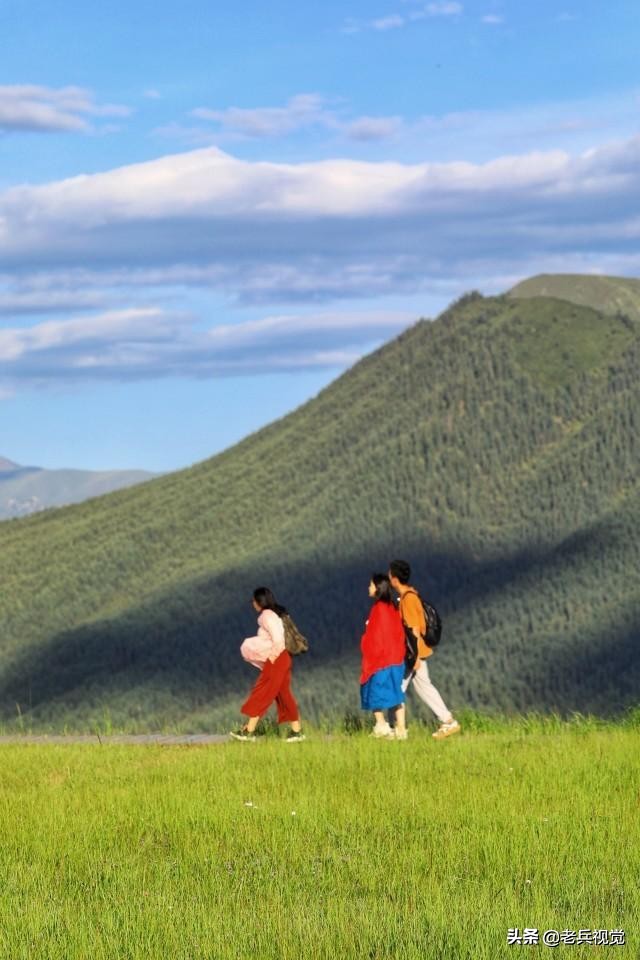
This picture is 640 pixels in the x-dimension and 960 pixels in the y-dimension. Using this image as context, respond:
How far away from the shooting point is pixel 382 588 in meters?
18.0

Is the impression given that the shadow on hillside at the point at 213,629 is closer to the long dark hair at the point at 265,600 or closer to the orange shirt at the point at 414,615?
the long dark hair at the point at 265,600

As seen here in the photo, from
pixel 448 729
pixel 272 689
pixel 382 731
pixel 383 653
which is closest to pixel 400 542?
pixel 448 729

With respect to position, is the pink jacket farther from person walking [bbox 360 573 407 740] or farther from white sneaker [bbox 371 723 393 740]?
white sneaker [bbox 371 723 393 740]

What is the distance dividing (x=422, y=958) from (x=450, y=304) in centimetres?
11044

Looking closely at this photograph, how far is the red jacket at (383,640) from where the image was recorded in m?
18.0

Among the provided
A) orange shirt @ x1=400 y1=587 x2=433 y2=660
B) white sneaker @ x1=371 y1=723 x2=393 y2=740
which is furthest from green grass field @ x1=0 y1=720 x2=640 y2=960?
orange shirt @ x1=400 y1=587 x2=433 y2=660

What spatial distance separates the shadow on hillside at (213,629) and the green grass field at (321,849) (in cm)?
5965

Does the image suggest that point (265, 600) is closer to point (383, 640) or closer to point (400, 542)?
point (383, 640)

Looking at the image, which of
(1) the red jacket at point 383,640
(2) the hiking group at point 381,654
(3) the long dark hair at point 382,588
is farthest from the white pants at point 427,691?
(3) the long dark hair at point 382,588

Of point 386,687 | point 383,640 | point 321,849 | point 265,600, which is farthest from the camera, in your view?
point 265,600

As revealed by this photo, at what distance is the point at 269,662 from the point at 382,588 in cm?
192

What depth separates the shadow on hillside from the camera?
→ 8056 centimetres

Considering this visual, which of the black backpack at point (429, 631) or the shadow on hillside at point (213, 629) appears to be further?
the shadow on hillside at point (213, 629)

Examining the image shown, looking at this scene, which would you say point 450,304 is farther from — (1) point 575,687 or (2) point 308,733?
(2) point 308,733
